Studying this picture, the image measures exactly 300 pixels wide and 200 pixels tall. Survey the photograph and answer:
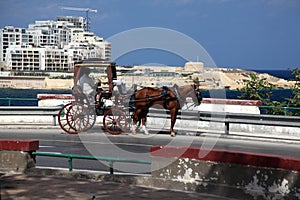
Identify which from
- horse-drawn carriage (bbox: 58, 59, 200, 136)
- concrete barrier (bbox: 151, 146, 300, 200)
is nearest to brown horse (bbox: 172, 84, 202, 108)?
horse-drawn carriage (bbox: 58, 59, 200, 136)

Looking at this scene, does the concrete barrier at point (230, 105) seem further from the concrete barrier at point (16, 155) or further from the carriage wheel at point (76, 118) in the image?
the concrete barrier at point (16, 155)

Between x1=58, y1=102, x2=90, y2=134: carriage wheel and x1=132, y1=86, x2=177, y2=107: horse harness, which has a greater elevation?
x1=132, y1=86, x2=177, y2=107: horse harness

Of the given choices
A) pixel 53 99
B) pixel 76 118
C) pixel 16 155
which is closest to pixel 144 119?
pixel 76 118

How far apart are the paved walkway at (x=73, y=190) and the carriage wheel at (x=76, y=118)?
9.08 m

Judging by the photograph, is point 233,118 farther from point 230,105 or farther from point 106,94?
point 106,94

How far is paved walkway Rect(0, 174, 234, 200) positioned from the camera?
29.7 feet

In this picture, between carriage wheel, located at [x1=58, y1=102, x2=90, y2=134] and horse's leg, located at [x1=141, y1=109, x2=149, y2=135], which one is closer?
horse's leg, located at [x1=141, y1=109, x2=149, y2=135]

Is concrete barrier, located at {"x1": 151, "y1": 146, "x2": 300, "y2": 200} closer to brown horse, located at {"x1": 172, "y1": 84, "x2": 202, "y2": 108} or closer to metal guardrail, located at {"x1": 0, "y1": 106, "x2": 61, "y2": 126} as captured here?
brown horse, located at {"x1": 172, "y1": 84, "x2": 202, "y2": 108}

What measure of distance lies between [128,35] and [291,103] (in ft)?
43.6

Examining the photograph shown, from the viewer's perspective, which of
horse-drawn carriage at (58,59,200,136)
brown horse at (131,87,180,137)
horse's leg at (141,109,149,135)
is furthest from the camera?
horse's leg at (141,109,149,135)

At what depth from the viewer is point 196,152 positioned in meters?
9.67

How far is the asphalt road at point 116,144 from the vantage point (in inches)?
609

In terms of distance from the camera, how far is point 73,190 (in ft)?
31.3

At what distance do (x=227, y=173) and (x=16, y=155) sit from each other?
431 cm
